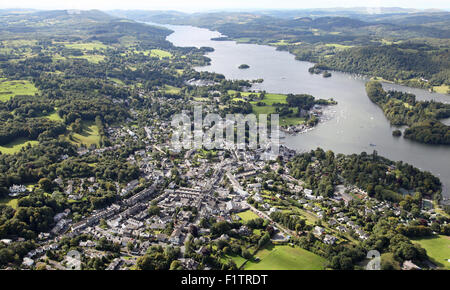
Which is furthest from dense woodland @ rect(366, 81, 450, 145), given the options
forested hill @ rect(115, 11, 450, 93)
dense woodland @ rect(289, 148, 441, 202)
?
forested hill @ rect(115, 11, 450, 93)

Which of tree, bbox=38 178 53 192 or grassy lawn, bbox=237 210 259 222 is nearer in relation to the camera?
grassy lawn, bbox=237 210 259 222

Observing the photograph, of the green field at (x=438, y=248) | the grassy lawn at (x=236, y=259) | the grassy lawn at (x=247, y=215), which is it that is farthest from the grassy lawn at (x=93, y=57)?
Result: the green field at (x=438, y=248)

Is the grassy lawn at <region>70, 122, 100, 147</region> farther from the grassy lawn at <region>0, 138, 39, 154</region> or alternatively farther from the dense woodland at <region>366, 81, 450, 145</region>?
the dense woodland at <region>366, 81, 450, 145</region>

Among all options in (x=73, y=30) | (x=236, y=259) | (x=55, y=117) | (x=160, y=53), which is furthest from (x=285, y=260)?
(x=73, y=30)

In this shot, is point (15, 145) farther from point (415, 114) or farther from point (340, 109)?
point (415, 114)

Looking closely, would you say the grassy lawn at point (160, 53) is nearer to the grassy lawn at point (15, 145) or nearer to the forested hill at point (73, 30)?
the forested hill at point (73, 30)

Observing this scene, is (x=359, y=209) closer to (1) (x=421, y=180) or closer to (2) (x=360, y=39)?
(1) (x=421, y=180)
